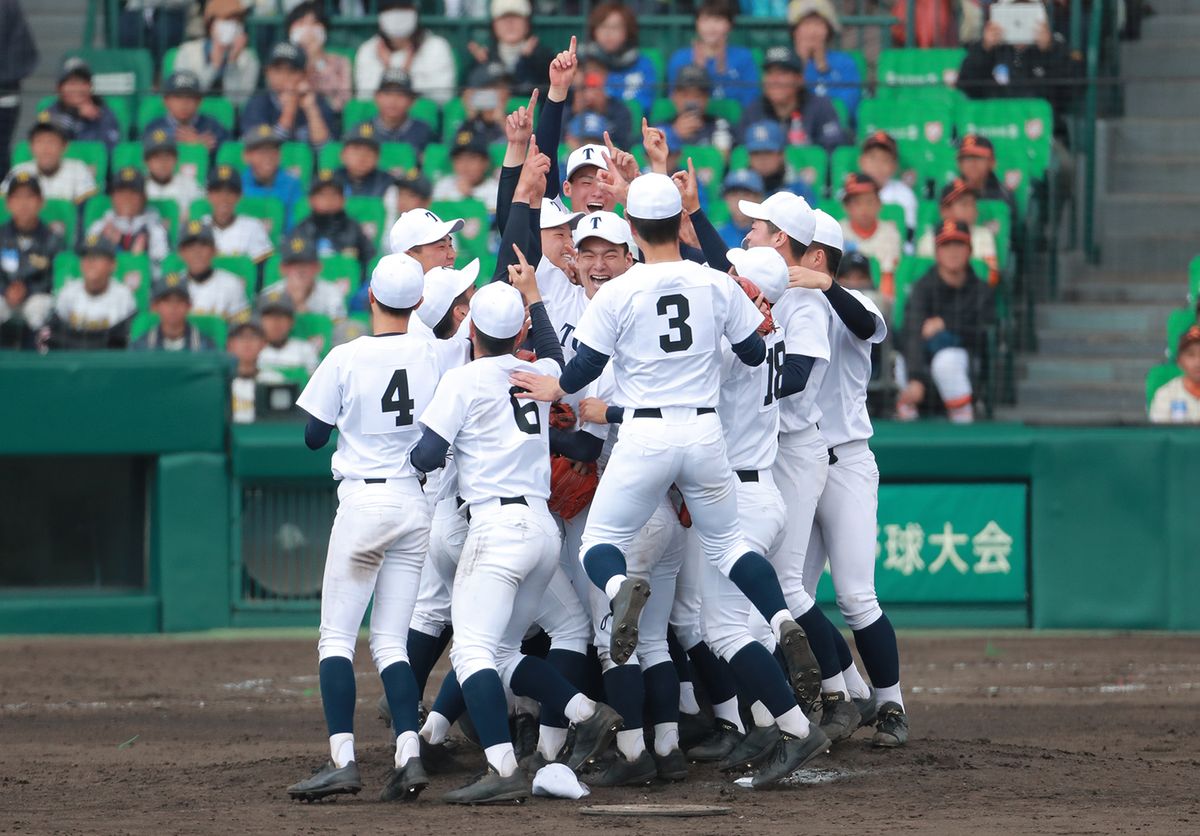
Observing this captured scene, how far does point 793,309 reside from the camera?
22.5 feet

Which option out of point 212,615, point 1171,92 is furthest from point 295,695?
point 1171,92

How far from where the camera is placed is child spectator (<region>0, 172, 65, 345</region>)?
1112cm

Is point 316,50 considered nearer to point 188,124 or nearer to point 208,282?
point 188,124

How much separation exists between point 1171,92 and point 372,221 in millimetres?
5296

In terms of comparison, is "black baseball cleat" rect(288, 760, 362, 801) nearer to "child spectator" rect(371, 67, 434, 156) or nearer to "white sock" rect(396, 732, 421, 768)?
"white sock" rect(396, 732, 421, 768)

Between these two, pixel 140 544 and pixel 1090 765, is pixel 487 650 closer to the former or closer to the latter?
pixel 1090 765

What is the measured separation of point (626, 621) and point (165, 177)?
724 cm

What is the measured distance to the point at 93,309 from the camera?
440 inches

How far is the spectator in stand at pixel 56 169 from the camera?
1199 centimetres

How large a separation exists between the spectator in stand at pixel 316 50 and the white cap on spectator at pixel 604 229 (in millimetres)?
6787

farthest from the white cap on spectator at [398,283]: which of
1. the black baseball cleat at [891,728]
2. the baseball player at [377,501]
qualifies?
the black baseball cleat at [891,728]

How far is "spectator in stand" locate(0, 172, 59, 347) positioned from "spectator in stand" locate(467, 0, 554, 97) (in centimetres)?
324

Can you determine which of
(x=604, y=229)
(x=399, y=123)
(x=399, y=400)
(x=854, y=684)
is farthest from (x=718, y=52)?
(x=399, y=400)

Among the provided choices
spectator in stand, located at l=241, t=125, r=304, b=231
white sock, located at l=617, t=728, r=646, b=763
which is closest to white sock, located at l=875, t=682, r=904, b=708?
white sock, located at l=617, t=728, r=646, b=763
